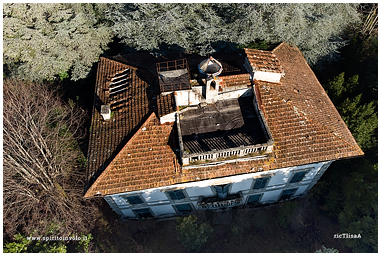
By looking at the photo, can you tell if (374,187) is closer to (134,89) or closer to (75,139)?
(134,89)

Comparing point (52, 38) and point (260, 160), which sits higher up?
point (260, 160)

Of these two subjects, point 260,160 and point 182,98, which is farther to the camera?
point 182,98

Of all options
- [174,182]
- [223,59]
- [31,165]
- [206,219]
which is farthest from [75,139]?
[223,59]

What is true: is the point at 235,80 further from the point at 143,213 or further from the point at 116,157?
the point at 143,213

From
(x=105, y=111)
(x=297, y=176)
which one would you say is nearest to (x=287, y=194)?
(x=297, y=176)

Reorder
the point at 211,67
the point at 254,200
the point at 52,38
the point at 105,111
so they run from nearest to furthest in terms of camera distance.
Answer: the point at 211,67
the point at 105,111
the point at 254,200
the point at 52,38

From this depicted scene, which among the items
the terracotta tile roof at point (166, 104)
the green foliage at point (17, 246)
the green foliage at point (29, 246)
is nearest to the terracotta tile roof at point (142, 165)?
the terracotta tile roof at point (166, 104)
